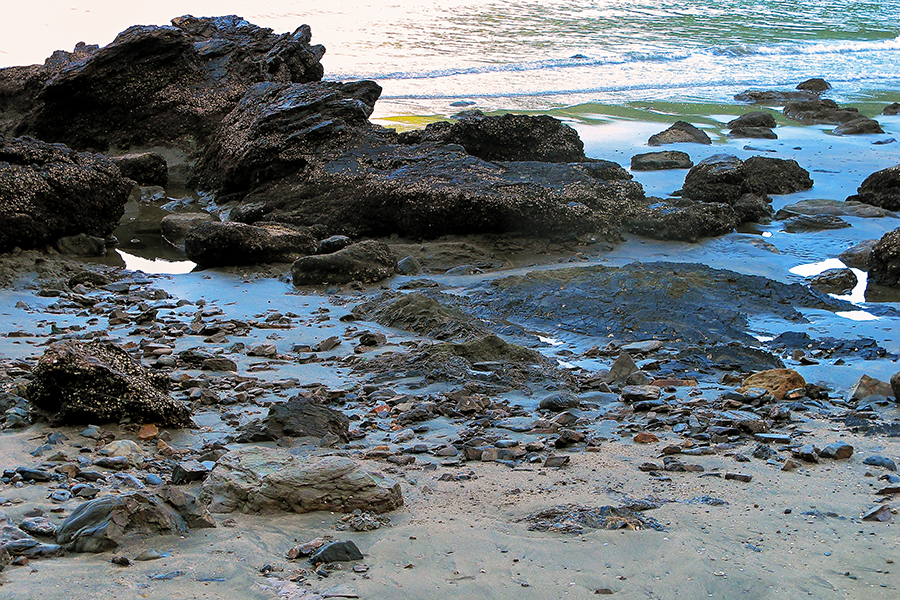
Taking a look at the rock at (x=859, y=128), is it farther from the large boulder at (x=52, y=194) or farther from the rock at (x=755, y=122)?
the large boulder at (x=52, y=194)

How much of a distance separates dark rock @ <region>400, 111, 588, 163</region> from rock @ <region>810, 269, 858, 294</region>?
3849 mm

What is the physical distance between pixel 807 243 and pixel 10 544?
7.35 metres

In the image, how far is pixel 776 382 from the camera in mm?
4500

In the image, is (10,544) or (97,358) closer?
(10,544)

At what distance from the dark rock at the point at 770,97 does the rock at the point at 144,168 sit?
12941 millimetres

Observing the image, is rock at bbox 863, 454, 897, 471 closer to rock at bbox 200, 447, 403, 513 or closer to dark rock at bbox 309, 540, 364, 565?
rock at bbox 200, 447, 403, 513

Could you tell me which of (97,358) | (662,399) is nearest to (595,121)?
(662,399)

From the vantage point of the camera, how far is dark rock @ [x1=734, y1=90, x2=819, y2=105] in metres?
18.4

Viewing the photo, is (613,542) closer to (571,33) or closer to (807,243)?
(807,243)

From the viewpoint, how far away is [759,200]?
9039 millimetres

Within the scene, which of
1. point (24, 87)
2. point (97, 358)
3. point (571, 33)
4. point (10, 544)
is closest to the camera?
point (10, 544)

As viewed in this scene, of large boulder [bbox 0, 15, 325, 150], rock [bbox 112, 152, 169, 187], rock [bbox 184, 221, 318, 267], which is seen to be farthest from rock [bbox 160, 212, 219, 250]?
large boulder [bbox 0, 15, 325, 150]

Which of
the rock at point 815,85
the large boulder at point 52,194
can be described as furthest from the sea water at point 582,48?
the large boulder at point 52,194

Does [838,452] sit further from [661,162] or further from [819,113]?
[819,113]
